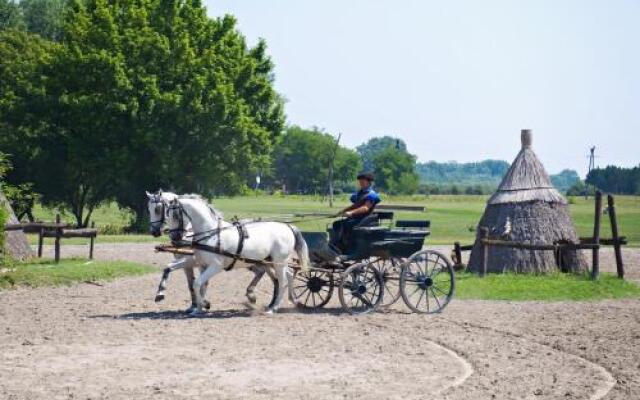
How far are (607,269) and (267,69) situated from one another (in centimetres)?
2868

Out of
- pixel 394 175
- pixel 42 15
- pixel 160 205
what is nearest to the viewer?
pixel 160 205

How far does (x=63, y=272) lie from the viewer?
26.3 meters

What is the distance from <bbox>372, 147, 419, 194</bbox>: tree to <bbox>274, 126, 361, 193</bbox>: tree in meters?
5.80

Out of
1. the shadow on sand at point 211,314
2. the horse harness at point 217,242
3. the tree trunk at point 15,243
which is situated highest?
the horse harness at point 217,242

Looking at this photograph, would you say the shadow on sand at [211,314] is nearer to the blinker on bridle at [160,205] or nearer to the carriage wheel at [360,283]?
the carriage wheel at [360,283]

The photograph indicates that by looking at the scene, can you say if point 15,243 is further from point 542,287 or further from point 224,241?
point 542,287

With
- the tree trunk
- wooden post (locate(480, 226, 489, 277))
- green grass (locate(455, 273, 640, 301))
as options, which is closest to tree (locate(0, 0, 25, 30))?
the tree trunk

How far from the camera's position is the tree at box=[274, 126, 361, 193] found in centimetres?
17362

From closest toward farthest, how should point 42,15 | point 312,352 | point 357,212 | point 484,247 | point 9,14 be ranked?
point 312,352, point 357,212, point 484,247, point 9,14, point 42,15

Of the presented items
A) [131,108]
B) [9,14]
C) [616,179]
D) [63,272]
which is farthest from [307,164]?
[63,272]

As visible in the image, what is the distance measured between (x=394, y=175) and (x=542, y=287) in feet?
557

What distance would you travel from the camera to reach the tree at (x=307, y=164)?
173625 mm

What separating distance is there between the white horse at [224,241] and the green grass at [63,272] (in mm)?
6989

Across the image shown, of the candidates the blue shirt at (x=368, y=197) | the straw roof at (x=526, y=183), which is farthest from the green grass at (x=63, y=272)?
the straw roof at (x=526, y=183)
